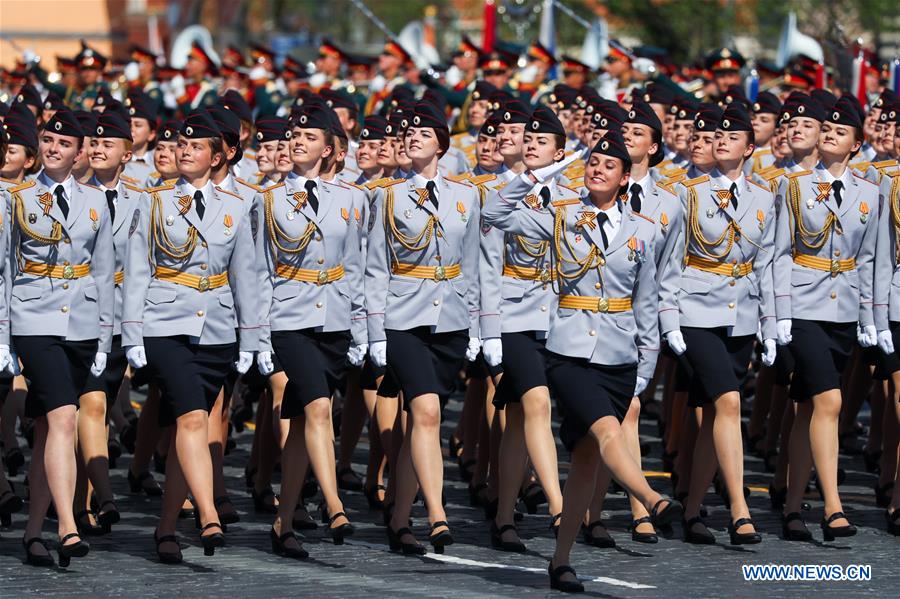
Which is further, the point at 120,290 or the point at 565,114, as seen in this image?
the point at 565,114

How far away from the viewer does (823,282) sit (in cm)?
1136

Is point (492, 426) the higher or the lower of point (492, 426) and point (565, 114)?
the lower

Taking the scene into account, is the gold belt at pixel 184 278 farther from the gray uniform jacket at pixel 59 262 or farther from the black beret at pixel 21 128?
the black beret at pixel 21 128

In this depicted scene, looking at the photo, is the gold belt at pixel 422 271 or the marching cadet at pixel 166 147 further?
Answer: the marching cadet at pixel 166 147

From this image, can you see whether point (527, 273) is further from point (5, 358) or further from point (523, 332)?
point (5, 358)

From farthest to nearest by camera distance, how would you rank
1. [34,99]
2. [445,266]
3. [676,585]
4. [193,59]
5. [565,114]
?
[193,59]
[565,114]
[34,99]
[445,266]
[676,585]

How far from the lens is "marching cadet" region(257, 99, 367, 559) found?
35.0 feet

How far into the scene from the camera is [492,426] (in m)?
12.0

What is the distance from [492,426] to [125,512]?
193 centimetres

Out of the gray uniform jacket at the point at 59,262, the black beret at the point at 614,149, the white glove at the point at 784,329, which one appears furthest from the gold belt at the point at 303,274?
the white glove at the point at 784,329

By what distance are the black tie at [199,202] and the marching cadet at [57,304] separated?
0.42m

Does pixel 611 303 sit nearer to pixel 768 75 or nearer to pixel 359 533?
pixel 359 533

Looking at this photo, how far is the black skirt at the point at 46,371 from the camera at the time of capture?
10.3 metres

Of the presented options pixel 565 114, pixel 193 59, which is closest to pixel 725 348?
pixel 565 114
